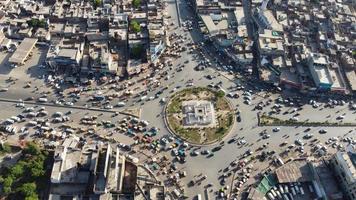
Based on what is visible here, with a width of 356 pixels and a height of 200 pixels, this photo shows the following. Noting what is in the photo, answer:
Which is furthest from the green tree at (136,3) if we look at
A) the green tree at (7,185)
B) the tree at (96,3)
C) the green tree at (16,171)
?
the green tree at (7,185)

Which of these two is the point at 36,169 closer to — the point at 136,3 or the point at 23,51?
the point at 23,51

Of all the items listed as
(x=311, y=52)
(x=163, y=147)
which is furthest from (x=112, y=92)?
(x=311, y=52)

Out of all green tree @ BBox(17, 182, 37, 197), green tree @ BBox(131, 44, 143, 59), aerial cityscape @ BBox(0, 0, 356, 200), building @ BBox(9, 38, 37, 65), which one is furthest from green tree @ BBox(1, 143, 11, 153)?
green tree @ BBox(131, 44, 143, 59)

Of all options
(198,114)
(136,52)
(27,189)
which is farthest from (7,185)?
(136,52)

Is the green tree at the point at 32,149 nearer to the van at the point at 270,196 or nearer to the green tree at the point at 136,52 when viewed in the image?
the green tree at the point at 136,52

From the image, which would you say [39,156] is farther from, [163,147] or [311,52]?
[311,52]

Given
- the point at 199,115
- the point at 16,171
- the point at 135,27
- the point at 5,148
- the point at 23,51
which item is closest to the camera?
the point at 16,171

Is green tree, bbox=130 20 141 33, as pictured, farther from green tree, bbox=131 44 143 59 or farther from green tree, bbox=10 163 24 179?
green tree, bbox=10 163 24 179
